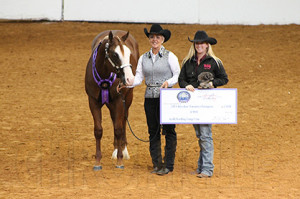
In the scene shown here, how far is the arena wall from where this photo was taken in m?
16.4

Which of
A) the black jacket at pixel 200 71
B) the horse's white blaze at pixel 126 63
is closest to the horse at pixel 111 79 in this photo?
the horse's white blaze at pixel 126 63

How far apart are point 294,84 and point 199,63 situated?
6123mm

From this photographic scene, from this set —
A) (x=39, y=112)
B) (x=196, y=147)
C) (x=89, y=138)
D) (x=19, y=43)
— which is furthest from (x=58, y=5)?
(x=196, y=147)

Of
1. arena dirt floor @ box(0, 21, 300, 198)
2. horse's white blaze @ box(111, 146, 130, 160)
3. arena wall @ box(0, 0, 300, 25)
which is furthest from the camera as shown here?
arena wall @ box(0, 0, 300, 25)

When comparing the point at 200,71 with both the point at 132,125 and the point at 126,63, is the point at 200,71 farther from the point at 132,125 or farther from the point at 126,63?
the point at 132,125

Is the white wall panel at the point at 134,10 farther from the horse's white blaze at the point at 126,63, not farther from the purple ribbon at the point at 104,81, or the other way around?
the horse's white blaze at the point at 126,63

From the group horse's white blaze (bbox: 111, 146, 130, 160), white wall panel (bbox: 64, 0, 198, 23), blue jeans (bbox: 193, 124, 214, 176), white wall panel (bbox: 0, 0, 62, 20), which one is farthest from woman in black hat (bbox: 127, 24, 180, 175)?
white wall panel (bbox: 0, 0, 62, 20)

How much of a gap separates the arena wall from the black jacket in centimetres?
1016

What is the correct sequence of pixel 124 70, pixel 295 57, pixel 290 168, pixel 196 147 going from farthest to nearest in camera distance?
pixel 295 57 → pixel 196 147 → pixel 290 168 → pixel 124 70

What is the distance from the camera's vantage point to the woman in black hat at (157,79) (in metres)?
6.48

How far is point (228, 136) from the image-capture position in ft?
29.0

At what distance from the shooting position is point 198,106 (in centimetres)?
644

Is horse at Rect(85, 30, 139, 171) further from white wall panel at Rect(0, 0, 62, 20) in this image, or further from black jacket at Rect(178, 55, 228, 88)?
white wall panel at Rect(0, 0, 62, 20)

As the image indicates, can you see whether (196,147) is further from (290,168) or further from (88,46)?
(88,46)
